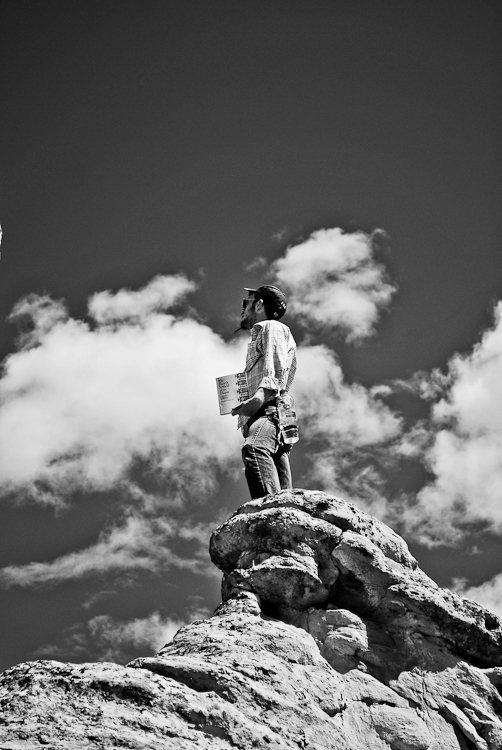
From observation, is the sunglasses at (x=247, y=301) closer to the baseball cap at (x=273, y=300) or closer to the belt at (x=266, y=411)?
the baseball cap at (x=273, y=300)

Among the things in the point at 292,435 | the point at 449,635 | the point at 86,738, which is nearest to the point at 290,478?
the point at 292,435

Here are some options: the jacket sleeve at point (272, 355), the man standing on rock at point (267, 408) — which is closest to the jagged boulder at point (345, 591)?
the man standing on rock at point (267, 408)

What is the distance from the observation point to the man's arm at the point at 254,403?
10.1 meters

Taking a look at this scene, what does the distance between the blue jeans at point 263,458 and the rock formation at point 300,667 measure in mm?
811

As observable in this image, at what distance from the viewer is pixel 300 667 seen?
6992 mm

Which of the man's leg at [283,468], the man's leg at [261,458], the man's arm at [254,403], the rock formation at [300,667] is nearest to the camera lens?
the rock formation at [300,667]

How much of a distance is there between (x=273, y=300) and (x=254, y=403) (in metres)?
2.02

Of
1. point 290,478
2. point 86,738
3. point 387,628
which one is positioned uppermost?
point 290,478

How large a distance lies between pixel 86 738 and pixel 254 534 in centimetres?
344

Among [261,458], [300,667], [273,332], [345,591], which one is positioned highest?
[273,332]

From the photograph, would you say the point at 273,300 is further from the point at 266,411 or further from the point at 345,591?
the point at 345,591

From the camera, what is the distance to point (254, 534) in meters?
8.42

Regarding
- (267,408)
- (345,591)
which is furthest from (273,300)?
(345,591)

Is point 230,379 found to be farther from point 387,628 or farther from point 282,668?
point 282,668
